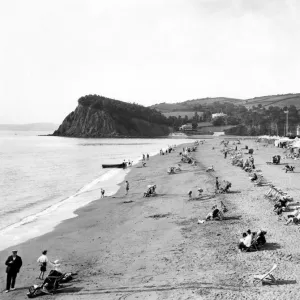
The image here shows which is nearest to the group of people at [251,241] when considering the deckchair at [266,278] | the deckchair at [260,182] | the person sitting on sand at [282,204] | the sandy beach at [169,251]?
the sandy beach at [169,251]

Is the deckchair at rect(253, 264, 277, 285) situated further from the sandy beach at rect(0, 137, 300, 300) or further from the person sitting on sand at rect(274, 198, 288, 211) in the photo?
the person sitting on sand at rect(274, 198, 288, 211)

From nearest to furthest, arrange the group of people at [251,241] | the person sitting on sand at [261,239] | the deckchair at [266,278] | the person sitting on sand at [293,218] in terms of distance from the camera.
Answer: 1. the deckchair at [266,278]
2. the group of people at [251,241]
3. the person sitting on sand at [261,239]
4. the person sitting on sand at [293,218]

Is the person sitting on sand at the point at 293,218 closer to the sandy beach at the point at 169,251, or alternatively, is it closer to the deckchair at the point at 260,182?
the sandy beach at the point at 169,251

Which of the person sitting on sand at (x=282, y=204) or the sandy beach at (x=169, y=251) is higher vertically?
the person sitting on sand at (x=282, y=204)

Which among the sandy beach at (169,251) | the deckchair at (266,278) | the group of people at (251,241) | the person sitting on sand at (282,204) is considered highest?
the person sitting on sand at (282,204)

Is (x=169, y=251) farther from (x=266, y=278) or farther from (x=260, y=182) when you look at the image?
(x=260, y=182)

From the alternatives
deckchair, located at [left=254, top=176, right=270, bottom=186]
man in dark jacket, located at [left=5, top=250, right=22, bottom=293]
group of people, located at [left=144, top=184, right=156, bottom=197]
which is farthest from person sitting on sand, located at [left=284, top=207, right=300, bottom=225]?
group of people, located at [left=144, top=184, right=156, bottom=197]

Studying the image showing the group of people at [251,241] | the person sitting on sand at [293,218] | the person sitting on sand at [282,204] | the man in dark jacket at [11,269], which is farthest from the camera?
the person sitting on sand at [282,204]

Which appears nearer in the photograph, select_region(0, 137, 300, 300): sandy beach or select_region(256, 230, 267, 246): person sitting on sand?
select_region(0, 137, 300, 300): sandy beach
